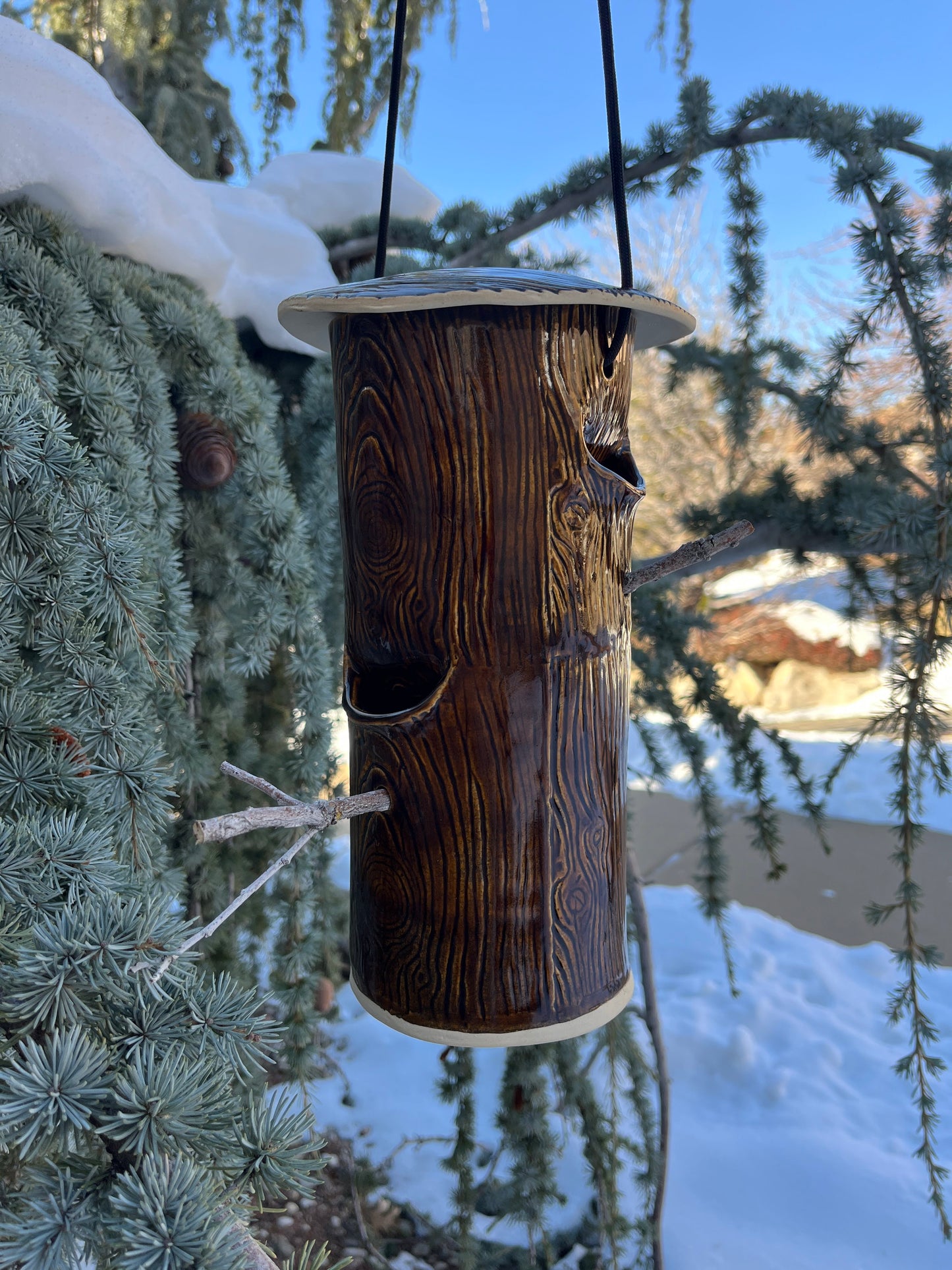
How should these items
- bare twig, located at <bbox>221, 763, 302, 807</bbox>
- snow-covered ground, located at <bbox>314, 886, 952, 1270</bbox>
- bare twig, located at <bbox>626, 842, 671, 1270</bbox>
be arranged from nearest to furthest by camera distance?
bare twig, located at <bbox>221, 763, 302, 807</bbox> < bare twig, located at <bbox>626, 842, 671, 1270</bbox> < snow-covered ground, located at <bbox>314, 886, 952, 1270</bbox>

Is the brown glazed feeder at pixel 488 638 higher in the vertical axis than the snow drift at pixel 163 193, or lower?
lower

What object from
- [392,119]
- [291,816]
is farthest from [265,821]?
[392,119]

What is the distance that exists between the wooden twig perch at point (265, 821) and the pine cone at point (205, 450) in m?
0.57

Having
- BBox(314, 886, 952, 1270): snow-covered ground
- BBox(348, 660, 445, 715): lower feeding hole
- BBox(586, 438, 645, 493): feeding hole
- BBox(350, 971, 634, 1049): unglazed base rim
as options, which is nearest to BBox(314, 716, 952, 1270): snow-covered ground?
BBox(314, 886, 952, 1270): snow-covered ground

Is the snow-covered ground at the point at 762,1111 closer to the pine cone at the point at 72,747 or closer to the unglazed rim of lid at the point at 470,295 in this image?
the pine cone at the point at 72,747

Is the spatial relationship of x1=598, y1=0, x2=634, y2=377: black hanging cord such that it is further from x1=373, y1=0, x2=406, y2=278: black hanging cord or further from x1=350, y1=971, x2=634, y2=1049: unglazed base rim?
x1=350, y1=971, x2=634, y2=1049: unglazed base rim

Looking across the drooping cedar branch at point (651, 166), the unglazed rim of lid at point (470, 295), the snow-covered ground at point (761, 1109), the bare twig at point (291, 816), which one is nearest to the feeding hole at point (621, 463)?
the unglazed rim of lid at point (470, 295)

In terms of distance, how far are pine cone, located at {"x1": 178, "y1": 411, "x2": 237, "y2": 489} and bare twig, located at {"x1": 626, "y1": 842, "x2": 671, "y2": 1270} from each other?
798 millimetres

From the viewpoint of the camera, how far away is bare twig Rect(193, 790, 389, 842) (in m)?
0.49

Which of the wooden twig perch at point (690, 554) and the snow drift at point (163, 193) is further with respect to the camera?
the snow drift at point (163, 193)

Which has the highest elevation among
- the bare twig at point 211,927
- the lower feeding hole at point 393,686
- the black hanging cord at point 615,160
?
the black hanging cord at point 615,160

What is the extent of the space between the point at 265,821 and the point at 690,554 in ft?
1.40

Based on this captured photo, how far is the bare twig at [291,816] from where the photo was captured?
0.49m

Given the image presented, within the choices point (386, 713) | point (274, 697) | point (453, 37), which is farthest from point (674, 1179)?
point (453, 37)
